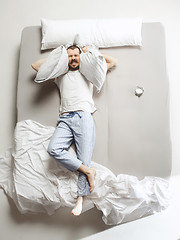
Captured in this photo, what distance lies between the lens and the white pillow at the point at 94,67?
181cm

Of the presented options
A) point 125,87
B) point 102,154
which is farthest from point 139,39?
point 102,154

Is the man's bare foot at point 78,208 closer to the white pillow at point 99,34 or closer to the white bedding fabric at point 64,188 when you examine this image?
the white bedding fabric at point 64,188

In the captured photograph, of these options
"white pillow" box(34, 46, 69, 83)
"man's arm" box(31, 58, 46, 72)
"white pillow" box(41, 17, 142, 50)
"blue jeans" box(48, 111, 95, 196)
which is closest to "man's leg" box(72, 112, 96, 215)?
"blue jeans" box(48, 111, 95, 196)

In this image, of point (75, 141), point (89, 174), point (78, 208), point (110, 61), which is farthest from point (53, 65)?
point (78, 208)

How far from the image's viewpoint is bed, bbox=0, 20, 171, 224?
170 cm

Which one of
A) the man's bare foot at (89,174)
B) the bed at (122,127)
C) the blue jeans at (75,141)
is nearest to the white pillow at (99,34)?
the bed at (122,127)

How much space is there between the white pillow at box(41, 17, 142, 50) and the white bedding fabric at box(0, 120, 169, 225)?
72 cm

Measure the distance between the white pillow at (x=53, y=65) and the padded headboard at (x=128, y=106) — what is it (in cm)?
15

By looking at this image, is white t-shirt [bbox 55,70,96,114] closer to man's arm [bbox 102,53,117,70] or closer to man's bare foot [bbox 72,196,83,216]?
man's arm [bbox 102,53,117,70]

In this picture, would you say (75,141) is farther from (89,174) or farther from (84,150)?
(89,174)

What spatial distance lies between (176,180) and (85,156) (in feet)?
2.27

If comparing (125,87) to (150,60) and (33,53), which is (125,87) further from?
(33,53)

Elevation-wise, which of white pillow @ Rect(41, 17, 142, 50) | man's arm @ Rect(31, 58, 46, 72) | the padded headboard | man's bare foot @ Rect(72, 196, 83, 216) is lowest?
man's bare foot @ Rect(72, 196, 83, 216)

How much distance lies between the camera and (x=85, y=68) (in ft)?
6.14
